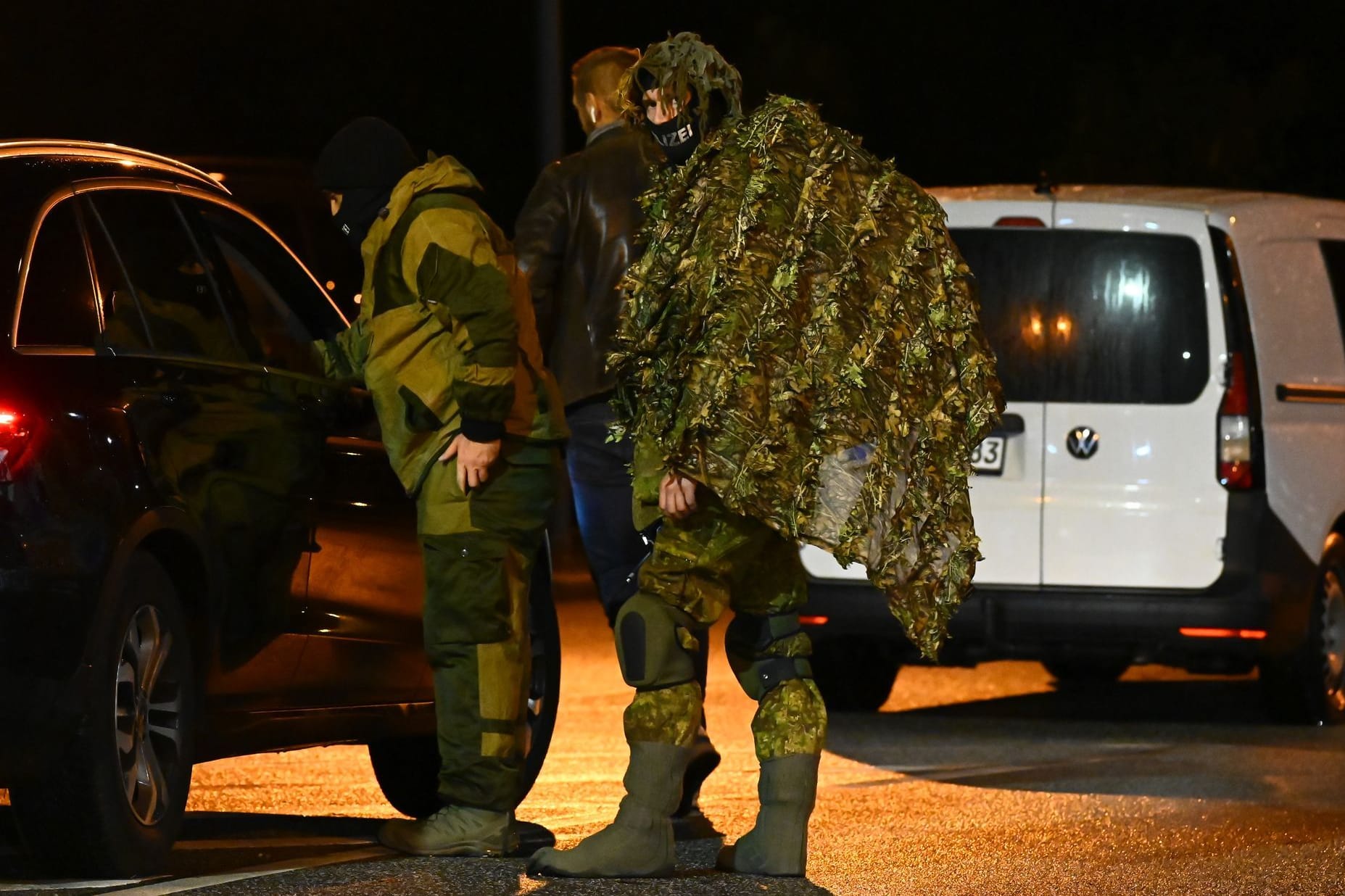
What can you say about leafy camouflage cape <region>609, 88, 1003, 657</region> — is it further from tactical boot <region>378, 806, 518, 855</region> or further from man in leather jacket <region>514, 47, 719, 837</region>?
man in leather jacket <region>514, 47, 719, 837</region>

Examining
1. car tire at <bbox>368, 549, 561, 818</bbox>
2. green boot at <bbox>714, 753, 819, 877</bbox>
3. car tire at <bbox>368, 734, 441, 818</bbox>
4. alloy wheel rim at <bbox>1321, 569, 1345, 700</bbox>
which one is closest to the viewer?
green boot at <bbox>714, 753, 819, 877</bbox>

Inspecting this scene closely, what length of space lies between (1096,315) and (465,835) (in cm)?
437

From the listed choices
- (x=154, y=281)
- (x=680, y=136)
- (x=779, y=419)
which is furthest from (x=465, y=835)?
(x=680, y=136)

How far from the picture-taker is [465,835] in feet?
21.0

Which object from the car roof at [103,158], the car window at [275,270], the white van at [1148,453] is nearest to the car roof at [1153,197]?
the white van at [1148,453]

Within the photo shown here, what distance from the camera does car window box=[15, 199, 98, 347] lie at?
5.90 meters

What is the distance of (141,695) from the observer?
6.04 m

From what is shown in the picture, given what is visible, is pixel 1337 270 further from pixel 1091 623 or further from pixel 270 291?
pixel 270 291

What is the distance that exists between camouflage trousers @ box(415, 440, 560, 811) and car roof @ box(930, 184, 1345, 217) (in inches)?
155

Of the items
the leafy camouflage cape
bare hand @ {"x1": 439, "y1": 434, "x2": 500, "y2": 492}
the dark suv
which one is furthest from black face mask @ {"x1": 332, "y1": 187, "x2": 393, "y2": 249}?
the leafy camouflage cape

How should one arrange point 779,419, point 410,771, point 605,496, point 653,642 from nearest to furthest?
1. point 779,419
2. point 653,642
3. point 605,496
4. point 410,771

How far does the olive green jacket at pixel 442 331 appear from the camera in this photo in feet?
20.5

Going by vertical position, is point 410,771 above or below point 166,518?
below

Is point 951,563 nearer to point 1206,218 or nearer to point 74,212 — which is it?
point 74,212
